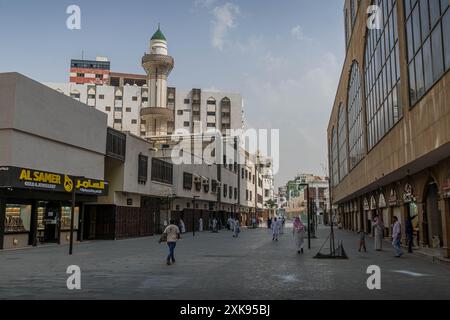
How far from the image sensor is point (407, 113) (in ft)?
62.0

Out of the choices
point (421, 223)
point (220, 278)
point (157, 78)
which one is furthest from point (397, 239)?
point (157, 78)

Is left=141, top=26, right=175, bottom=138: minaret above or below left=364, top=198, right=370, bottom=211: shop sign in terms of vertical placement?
above

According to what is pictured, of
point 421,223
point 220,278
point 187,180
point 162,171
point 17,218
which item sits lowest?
point 220,278

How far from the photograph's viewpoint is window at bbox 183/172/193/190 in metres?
46.4

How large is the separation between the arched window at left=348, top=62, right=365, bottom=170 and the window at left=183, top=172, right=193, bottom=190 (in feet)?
54.2

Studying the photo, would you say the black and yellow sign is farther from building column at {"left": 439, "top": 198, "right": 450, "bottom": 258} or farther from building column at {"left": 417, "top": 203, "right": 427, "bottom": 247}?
building column at {"left": 417, "top": 203, "right": 427, "bottom": 247}

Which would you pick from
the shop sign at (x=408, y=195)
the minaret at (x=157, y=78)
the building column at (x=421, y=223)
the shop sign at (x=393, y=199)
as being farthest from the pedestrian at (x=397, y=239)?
Result: the minaret at (x=157, y=78)

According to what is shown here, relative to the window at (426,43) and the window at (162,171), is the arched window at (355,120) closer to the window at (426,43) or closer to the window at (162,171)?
the window at (426,43)

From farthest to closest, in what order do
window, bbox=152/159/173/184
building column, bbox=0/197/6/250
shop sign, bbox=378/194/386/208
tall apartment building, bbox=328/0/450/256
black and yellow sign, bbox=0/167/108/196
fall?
1. window, bbox=152/159/173/184
2. shop sign, bbox=378/194/386/208
3. building column, bbox=0/197/6/250
4. black and yellow sign, bbox=0/167/108/196
5. tall apartment building, bbox=328/0/450/256

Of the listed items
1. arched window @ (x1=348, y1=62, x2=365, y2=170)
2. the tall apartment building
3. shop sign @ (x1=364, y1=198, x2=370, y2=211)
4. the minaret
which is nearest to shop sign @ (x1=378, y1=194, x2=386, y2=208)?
the tall apartment building

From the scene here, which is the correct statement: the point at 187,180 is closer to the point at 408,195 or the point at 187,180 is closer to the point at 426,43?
the point at 408,195

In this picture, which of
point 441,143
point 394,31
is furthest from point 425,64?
point 394,31

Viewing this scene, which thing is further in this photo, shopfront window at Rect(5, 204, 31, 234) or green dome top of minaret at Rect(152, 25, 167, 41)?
green dome top of minaret at Rect(152, 25, 167, 41)

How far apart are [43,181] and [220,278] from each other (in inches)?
547
